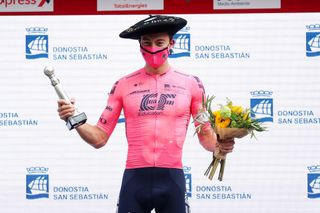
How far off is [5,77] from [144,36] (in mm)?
2947

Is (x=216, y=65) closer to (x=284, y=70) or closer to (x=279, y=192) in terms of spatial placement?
(x=284, y=70)

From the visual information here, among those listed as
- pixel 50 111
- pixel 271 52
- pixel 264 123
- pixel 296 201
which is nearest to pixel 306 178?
pixel 296 201

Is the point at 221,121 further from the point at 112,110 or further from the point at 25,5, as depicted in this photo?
the point at 25,5

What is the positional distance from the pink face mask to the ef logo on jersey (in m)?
0.20

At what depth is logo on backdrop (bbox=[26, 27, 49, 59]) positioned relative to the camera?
6.93 meters

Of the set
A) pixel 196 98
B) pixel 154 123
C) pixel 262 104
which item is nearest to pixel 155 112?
pixel 154 123

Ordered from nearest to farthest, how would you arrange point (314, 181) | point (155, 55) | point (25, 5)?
point (155, 55) < point (314, 181) < point (25, 5)

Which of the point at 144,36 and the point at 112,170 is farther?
the point at 112,170

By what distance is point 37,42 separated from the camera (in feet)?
22.7

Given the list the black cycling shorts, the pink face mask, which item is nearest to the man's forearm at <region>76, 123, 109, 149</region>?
the black cycling shorts

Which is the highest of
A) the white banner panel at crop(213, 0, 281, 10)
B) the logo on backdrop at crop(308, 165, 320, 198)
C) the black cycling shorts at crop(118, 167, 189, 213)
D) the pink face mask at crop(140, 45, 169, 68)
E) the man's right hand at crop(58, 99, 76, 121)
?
the white banner panel at crop(213, 0, 281, 10)

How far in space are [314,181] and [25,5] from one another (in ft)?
11.0

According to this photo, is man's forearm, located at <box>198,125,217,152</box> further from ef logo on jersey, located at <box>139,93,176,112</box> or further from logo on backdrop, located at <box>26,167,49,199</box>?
logo on backdrop, located at <box>26,167,49,199</box>

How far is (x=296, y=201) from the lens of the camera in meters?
6.88
